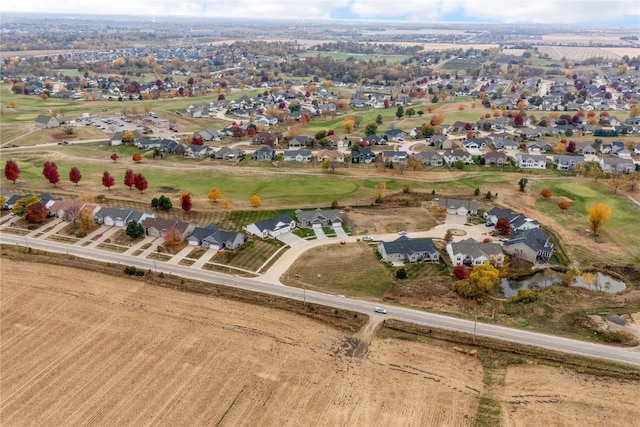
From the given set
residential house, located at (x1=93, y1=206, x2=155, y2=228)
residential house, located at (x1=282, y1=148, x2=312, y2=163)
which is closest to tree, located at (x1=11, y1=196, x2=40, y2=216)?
residential house, located at (x1=93, y1=206, x2=155, y2=228)

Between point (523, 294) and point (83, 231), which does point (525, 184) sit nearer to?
point (523, 294)

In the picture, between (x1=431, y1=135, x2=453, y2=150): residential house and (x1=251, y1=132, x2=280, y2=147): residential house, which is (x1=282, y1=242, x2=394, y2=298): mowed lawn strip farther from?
(x1=431, y1=135, x2=453, y2=150): residential house

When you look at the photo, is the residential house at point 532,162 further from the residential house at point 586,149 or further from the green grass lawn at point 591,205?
the residential house at point 586,149

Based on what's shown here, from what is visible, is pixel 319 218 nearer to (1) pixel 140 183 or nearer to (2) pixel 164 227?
(2) pixel 164 227

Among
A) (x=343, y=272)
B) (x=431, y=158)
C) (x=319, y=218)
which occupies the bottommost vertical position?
(x=431, y=158)

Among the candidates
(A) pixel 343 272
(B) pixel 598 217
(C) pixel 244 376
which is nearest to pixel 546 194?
(B) pixel 598 217
